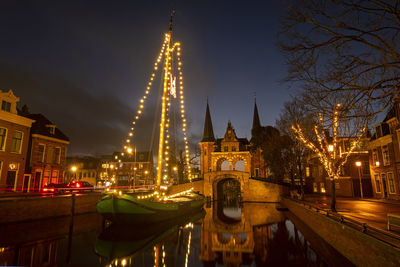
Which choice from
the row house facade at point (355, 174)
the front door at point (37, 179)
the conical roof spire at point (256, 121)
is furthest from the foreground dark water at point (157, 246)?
the conical roof spire at point (256, 121)

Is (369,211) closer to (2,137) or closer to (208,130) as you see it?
(2,137)

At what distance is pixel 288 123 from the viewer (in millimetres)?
24391

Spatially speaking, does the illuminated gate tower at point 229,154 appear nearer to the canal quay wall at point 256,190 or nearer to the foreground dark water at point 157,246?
the canal quay wall at point 256,190

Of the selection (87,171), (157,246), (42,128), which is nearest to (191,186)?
(42,128)

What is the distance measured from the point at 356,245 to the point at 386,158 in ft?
67.3

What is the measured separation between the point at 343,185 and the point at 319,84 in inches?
1176

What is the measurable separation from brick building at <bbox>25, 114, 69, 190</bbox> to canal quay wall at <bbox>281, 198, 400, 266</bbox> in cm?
2696

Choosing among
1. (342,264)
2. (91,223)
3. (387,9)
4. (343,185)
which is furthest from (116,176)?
(387,9)

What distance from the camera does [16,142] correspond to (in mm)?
21328

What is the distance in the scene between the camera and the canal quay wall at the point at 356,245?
5863 millimetres

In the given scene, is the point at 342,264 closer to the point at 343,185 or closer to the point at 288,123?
the point at 288,123

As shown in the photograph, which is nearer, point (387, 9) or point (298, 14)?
point (387, 9)

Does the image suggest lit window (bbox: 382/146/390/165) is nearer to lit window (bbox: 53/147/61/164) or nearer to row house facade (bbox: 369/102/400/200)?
row house facade (bbox: 369/102/400/200)

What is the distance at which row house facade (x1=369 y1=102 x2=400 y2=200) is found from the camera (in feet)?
68.6
